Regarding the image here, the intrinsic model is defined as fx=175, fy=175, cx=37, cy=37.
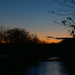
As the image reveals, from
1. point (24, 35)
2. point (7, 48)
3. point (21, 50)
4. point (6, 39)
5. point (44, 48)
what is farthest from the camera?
point (44, 48)

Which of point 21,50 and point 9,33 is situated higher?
point 9,33

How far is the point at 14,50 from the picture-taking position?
74625 mm

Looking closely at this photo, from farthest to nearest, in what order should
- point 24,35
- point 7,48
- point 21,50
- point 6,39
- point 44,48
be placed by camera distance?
point 44,48
point 24,35
point 6,39
point 21,50
point 7,48

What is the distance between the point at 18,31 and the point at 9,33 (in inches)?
196

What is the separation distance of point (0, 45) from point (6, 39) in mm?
12296

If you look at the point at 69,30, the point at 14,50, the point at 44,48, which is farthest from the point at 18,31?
the point at 69,30

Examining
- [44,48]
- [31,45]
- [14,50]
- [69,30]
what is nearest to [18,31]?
[31,45]

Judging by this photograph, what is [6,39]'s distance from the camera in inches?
3337

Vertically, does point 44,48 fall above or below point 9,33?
below

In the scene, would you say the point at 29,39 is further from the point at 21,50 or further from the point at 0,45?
the point at 0,45

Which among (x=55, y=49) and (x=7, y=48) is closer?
(x=7, y=48)

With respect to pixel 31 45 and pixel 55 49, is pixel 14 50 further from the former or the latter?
pixel 55 49

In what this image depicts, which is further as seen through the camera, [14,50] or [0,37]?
[0,37]

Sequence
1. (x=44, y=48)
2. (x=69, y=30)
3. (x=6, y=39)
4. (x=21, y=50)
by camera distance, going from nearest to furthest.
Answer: (x=69, y=30) < (x=21, y=50) < (x=6, y=39) < (x=44, y=48)
